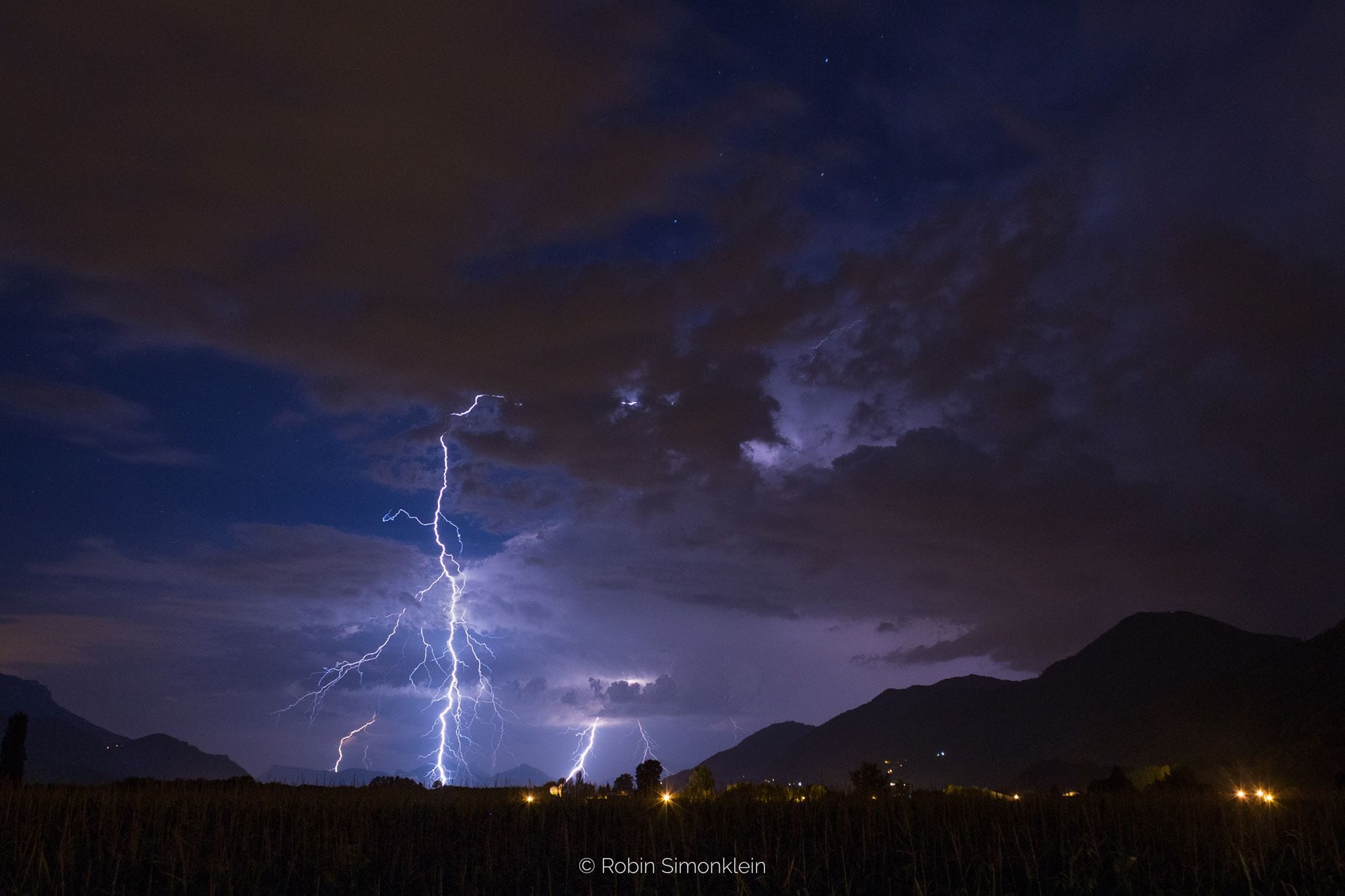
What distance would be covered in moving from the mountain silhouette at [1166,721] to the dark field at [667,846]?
4.70 metres

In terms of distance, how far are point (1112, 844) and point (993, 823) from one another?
172 cm

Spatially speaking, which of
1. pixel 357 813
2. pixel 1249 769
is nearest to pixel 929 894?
pixel 357 813

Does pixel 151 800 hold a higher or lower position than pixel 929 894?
higher

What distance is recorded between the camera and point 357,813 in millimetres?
15414

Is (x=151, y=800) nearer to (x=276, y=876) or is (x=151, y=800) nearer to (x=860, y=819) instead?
(x=276, y=876)

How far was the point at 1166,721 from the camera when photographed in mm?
124500

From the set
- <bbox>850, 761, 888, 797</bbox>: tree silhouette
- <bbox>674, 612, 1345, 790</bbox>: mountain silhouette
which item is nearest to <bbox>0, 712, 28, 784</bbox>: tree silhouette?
<bbox>674, 612, 1345, 790</bbox>: mountain silhouette

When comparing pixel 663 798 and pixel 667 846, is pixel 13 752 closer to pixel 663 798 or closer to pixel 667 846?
pixel 663 798

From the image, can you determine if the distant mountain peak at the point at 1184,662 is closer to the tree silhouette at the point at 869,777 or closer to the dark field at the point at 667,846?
the tree silhouette at the point at 869,777

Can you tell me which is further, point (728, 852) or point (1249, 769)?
point (1249, 769)

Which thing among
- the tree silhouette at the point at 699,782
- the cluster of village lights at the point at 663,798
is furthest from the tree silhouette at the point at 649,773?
the cluster of village lights at the point at 663,798

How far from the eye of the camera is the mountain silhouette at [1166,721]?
78.4 m

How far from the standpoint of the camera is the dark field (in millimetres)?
11562

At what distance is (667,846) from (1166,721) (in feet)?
440
